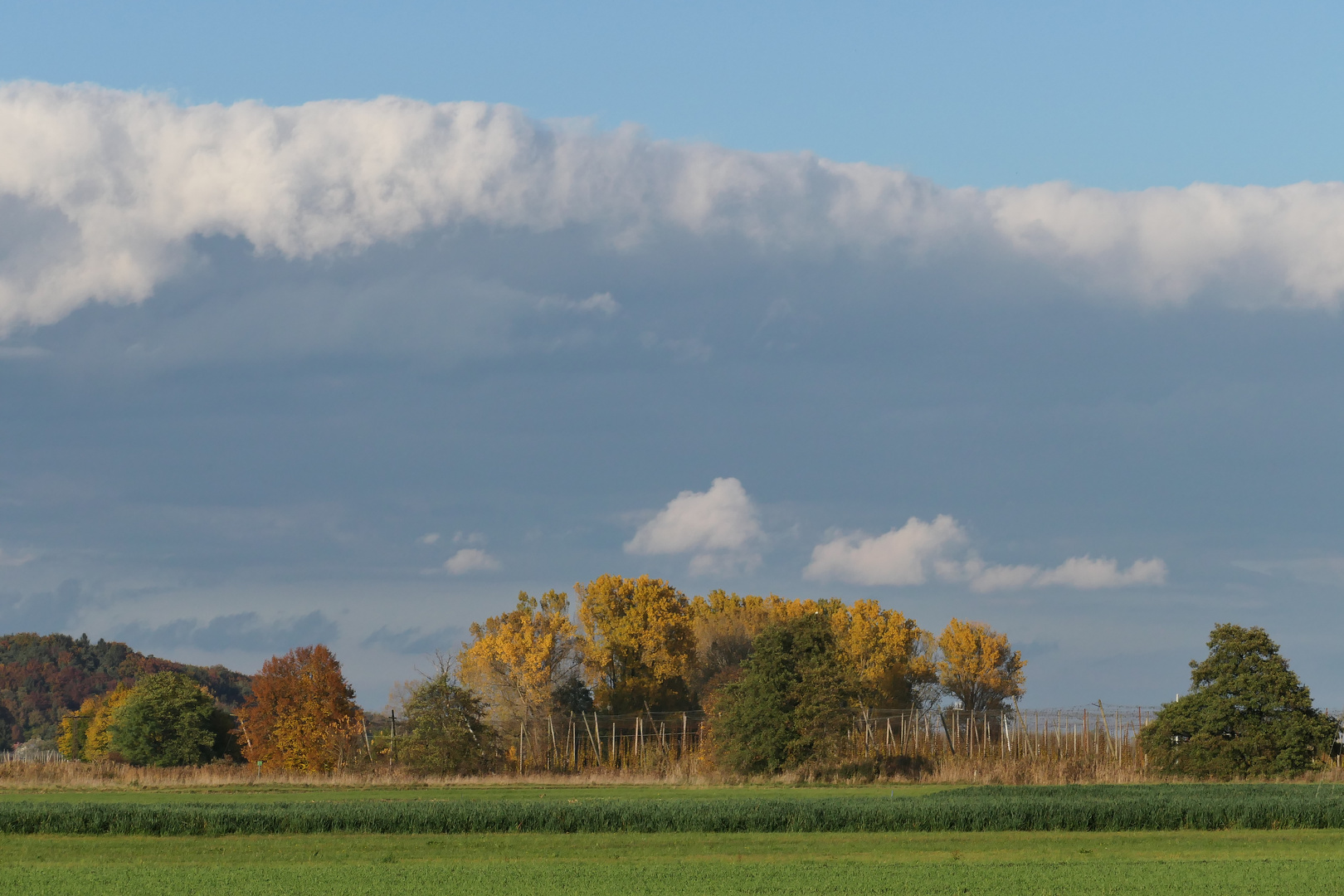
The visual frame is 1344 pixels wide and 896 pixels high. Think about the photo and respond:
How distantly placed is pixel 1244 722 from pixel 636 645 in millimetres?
40218

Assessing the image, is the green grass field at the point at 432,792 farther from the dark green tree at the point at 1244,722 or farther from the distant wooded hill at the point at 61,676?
the distant wooded hill at the point at 61,676

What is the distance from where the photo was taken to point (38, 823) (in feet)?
110

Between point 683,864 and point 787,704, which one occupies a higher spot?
point 787,704

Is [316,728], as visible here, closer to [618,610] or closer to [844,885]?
[618,610]

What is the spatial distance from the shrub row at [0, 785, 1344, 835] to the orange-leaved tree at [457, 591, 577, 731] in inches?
1594

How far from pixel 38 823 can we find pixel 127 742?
124ft

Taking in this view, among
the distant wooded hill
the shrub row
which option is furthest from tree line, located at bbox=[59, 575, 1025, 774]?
the distant wooded hill

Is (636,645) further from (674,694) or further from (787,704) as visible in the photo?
(787,704)

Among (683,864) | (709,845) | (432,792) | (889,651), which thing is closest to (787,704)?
(432,792)

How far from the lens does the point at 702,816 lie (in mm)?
32719

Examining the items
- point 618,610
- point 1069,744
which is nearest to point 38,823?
point 1069,744

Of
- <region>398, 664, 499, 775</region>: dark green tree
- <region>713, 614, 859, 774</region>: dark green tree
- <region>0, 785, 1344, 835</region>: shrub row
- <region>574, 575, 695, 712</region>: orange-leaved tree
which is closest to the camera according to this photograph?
<region>0, 785, 1344, 835</region>: shrub row

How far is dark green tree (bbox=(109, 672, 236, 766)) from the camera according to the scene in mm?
69188

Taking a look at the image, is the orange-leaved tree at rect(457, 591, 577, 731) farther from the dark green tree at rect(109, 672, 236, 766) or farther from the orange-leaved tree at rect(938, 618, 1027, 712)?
the orange-leaved tree at rect(938, 618, 1027, 712)
